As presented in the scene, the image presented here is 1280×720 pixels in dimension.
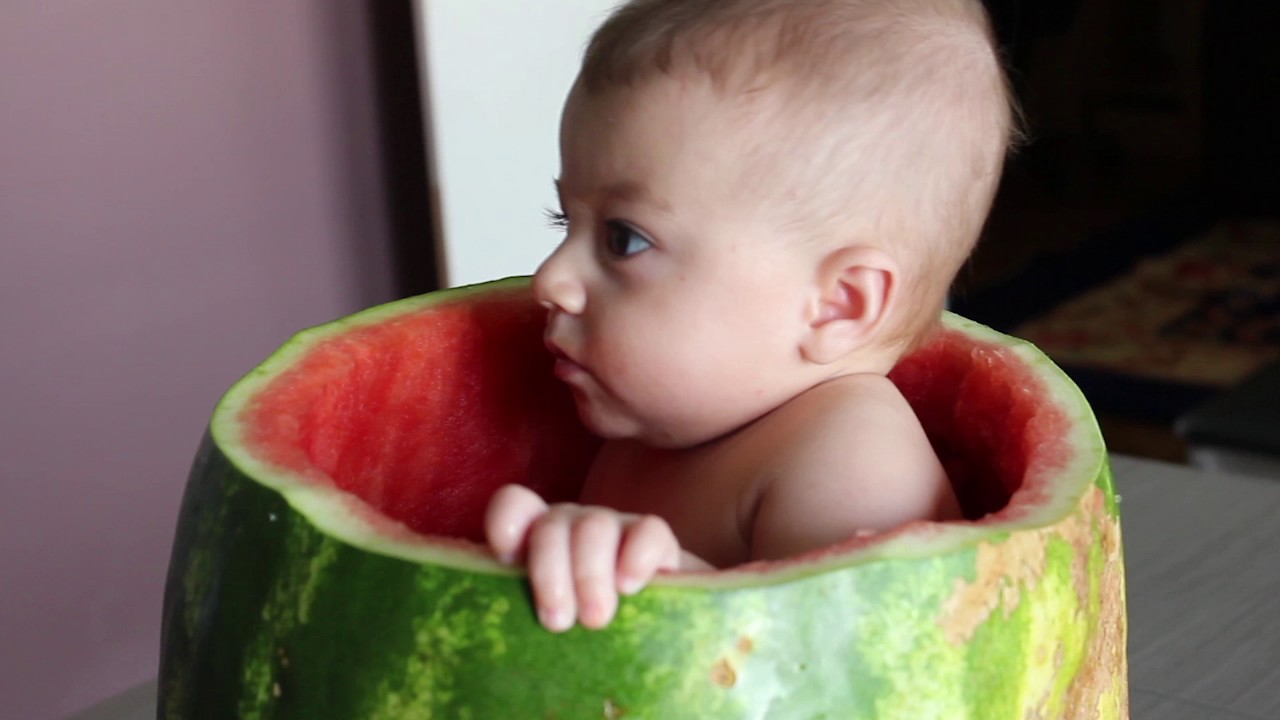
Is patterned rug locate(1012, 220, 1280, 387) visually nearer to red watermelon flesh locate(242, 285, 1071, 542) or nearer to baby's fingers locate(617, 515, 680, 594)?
red watermelon flesh locate(242, 285, 1071, 542)

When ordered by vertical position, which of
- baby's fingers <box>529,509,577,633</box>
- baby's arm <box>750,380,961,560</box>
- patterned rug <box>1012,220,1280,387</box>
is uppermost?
baby's fingers <box>529,509,577,633</box>

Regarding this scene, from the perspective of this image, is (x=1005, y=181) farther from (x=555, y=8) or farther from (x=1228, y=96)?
(x=555, y=8)

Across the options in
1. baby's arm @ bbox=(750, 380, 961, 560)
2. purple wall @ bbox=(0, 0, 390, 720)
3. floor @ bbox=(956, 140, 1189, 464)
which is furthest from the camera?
floor @ bbox=(956, 140, 1189, 464)

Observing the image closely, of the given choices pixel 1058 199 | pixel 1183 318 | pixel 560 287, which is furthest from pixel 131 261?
pixel 1058 199

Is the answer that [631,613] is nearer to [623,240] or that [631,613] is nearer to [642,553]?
[642,553]

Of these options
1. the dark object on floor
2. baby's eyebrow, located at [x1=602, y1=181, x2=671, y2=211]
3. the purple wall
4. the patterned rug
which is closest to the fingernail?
baby's eyebrow, located at [x1=602, y1=181, x2=671, y2=211]

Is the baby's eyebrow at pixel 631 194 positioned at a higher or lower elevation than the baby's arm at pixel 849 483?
higher

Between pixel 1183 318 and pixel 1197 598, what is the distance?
2.38 m

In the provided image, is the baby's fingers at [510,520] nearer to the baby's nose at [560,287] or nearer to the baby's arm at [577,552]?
the baby's arm at [577,552]

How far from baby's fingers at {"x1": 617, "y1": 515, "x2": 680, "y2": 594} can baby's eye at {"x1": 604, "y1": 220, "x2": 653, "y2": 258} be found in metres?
0.26

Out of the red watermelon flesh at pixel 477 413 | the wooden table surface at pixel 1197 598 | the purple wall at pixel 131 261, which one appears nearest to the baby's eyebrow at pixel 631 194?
the red watermelon flesh at pixel 477 413

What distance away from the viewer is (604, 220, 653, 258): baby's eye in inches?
29.3

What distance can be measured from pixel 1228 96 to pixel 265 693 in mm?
3839

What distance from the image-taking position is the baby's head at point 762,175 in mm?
733
